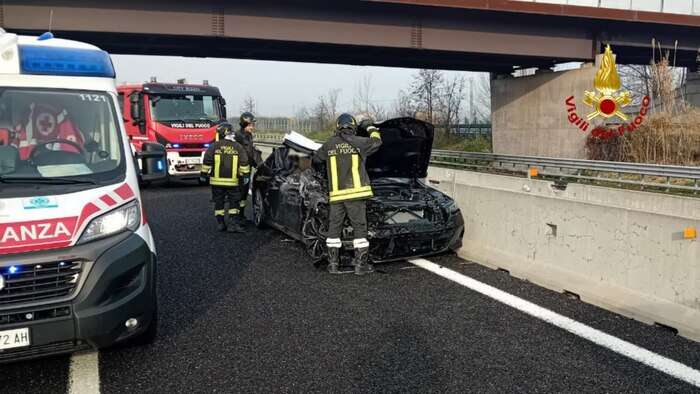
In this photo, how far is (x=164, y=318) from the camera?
4.88 meters

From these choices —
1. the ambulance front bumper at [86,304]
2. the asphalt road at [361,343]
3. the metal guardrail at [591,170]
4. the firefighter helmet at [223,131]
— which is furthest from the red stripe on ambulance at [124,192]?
the metal guardrail at [591,170]

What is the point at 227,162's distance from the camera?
9.01 metres

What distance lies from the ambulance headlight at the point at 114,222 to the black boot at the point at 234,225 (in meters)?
5.26

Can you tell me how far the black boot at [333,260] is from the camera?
20.7ft

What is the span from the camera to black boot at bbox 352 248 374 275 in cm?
618

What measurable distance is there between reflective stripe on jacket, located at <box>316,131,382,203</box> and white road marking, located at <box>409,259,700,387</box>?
1340mm

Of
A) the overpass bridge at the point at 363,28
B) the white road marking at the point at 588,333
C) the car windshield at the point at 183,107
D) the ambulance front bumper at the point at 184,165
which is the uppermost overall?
the overpass bridge at the point at 363,28

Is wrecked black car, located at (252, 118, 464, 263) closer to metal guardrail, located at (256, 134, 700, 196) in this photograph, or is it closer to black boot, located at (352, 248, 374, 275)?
black boot, located at (352, 248, 374, 275)

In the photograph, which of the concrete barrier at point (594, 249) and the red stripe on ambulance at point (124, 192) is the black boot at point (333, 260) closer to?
the concrete barrier at point (594, 249)

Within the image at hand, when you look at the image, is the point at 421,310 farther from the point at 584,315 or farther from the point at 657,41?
the point at 657,41

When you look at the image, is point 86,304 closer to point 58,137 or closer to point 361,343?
point 58,137

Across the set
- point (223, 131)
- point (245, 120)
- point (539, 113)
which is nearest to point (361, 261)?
point (223, 131)

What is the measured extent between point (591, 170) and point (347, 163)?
47.6ft

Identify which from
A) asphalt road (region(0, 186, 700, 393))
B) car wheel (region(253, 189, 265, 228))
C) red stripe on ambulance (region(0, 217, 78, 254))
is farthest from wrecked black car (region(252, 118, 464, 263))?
red stripe on ambulance (region(0, 217, 78, 254))
